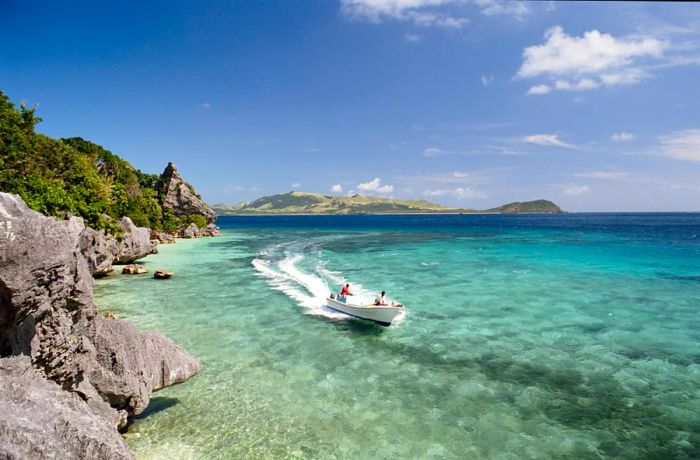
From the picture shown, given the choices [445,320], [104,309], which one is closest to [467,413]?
[445,320]

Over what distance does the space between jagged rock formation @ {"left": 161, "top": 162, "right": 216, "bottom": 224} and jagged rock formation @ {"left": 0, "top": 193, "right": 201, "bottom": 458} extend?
3957 inches

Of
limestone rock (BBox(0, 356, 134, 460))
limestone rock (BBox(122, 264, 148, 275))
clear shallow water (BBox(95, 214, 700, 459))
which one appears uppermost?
limestone rock (BBox(0, 356, 134, 460))

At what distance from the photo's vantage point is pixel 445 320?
27812mm

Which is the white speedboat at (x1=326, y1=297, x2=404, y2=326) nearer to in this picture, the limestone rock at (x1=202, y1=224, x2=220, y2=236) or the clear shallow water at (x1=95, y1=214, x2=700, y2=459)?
the clear shallow water at (x1=95, y1=214, x2=700, y2=459)

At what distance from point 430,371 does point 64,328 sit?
52.0 feet

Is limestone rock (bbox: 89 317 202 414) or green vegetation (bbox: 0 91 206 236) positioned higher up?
green vegetation (bbox: 0 91 206 236)

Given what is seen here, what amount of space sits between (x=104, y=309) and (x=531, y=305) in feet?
113

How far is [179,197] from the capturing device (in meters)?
107

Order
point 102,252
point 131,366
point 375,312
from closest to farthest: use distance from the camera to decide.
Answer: point 131,366 → point 375,312 → point 102,252

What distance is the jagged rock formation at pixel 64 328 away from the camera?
8805 millimetres

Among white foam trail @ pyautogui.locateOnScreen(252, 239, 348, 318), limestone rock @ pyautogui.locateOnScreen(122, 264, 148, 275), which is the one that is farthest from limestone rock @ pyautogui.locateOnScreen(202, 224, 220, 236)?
limestone rock @ pyautogui.locateOnScreen(122, 264, 148, 275)

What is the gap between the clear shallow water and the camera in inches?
541

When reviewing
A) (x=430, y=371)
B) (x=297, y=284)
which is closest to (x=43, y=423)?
(x=430, y=371)

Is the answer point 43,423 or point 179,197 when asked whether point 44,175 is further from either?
point 179,197
